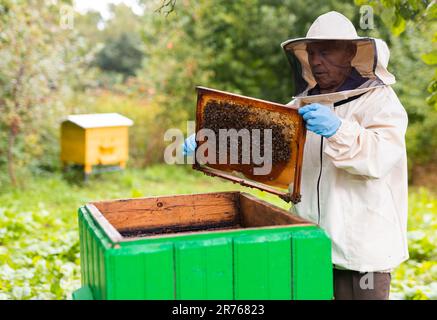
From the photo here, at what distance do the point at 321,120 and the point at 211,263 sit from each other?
69 centimetres

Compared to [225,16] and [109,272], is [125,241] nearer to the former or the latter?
[109,272]

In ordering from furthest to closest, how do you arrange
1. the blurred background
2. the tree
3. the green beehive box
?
1. the tree
2. the blurred background
3. the green beehive box

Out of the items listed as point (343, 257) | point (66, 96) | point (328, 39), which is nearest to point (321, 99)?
point (328, 39)

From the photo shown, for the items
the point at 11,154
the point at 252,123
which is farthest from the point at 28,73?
the point at 252,123

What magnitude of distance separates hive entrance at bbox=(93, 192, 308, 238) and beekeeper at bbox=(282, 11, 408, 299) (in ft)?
0.78

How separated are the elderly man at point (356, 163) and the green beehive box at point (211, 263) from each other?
33 centimetres

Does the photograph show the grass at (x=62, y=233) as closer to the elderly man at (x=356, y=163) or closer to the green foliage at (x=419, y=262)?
the green foliage at (x=419, y=262)

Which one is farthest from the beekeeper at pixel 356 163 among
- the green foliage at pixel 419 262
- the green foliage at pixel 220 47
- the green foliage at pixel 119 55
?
the green foliage at pixel 119 55

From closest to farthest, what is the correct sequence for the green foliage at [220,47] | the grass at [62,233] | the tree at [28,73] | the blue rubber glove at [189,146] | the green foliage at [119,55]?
1. the blue rubber glove at [189,146]
2. the grass at [62,233]
3. the tree at [28,73]
4. the green foliage at [220,47]
5. the green foliage at [119,55]

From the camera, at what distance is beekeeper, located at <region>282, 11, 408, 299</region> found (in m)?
1.98

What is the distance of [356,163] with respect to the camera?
196 cm

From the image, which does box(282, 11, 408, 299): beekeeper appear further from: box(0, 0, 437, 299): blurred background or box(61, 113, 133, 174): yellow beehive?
box(61, 113, 133, 174): yellow beehive

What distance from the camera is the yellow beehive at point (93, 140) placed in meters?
7.41

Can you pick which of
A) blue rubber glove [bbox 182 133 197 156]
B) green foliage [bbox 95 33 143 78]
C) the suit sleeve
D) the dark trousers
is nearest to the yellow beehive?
blue rubber glove [bbox 182 133 197 156]
